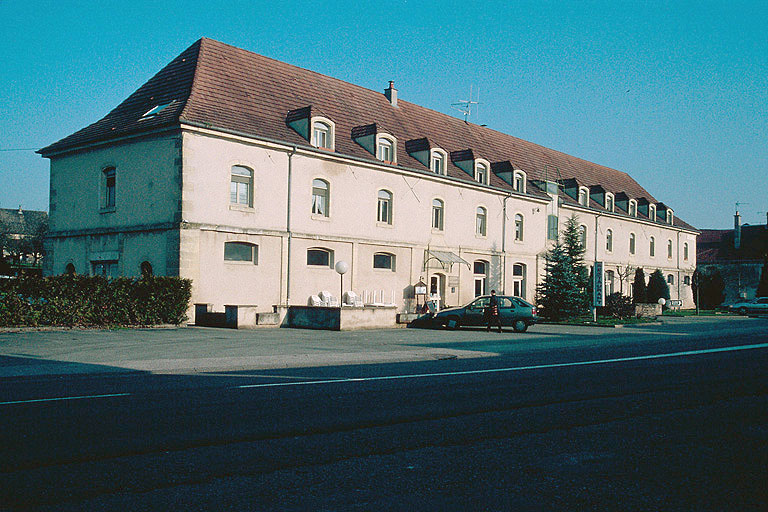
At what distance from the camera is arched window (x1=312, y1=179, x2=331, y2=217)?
30750 millimetres

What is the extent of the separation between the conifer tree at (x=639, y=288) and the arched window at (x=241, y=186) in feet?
122

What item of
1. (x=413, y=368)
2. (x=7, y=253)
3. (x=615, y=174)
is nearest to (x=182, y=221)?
(x=413, y=368)

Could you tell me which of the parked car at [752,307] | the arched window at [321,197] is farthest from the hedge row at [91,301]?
the parked car at [752,307]

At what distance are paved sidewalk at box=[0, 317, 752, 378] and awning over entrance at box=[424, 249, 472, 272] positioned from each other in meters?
10.6

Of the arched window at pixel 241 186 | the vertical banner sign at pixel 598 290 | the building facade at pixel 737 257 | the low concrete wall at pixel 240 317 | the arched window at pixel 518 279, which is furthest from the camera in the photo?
Result: the building facade at pixel 737 257

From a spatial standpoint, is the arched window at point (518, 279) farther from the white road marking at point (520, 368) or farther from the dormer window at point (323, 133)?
the white road marking at point (520, 368)

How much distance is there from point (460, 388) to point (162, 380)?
5.04m

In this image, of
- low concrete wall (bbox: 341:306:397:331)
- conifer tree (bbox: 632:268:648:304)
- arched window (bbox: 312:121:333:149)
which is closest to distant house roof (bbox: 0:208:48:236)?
arched window (bbox: 312:121:333:149)

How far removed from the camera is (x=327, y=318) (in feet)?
83.8

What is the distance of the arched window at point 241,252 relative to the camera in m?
27.4

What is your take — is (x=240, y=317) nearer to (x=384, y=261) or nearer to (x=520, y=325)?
(x=384, y=261)

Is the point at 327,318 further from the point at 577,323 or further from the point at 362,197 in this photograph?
the point at 577,323

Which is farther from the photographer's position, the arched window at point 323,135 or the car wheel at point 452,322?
the arched window at point 323,135

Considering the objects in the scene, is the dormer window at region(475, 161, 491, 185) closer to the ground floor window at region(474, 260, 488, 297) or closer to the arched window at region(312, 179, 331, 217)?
the ground floor window at region(474, 260, 488, 297)
